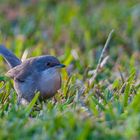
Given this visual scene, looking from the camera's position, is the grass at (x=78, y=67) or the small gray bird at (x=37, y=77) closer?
the grass at (x=78, y=67)

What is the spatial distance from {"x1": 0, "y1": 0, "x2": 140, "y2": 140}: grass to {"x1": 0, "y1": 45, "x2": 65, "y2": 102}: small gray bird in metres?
0.09

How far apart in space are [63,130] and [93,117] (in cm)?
53

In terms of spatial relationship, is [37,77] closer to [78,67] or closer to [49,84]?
[49,84]

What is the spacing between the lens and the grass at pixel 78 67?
4.96m

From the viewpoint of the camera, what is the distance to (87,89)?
6750mm

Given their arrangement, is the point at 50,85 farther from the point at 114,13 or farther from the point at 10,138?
the point at 114,13

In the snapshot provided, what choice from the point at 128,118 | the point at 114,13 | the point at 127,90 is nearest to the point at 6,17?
the point at 114,13

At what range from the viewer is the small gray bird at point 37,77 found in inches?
251

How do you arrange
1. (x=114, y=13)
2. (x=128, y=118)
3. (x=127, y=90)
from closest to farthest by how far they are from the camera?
1. (x=128, y=118)
2. (x=127, y=90)
3. (x=114, y=13)

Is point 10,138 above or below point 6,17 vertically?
below

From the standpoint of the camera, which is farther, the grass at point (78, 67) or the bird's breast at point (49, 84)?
the bird's breast at point (49, 84)

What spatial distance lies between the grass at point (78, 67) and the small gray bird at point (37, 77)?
0.30 ft

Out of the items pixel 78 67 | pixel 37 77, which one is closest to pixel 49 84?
pixel 37 77

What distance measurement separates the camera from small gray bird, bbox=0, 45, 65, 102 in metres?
6.38
